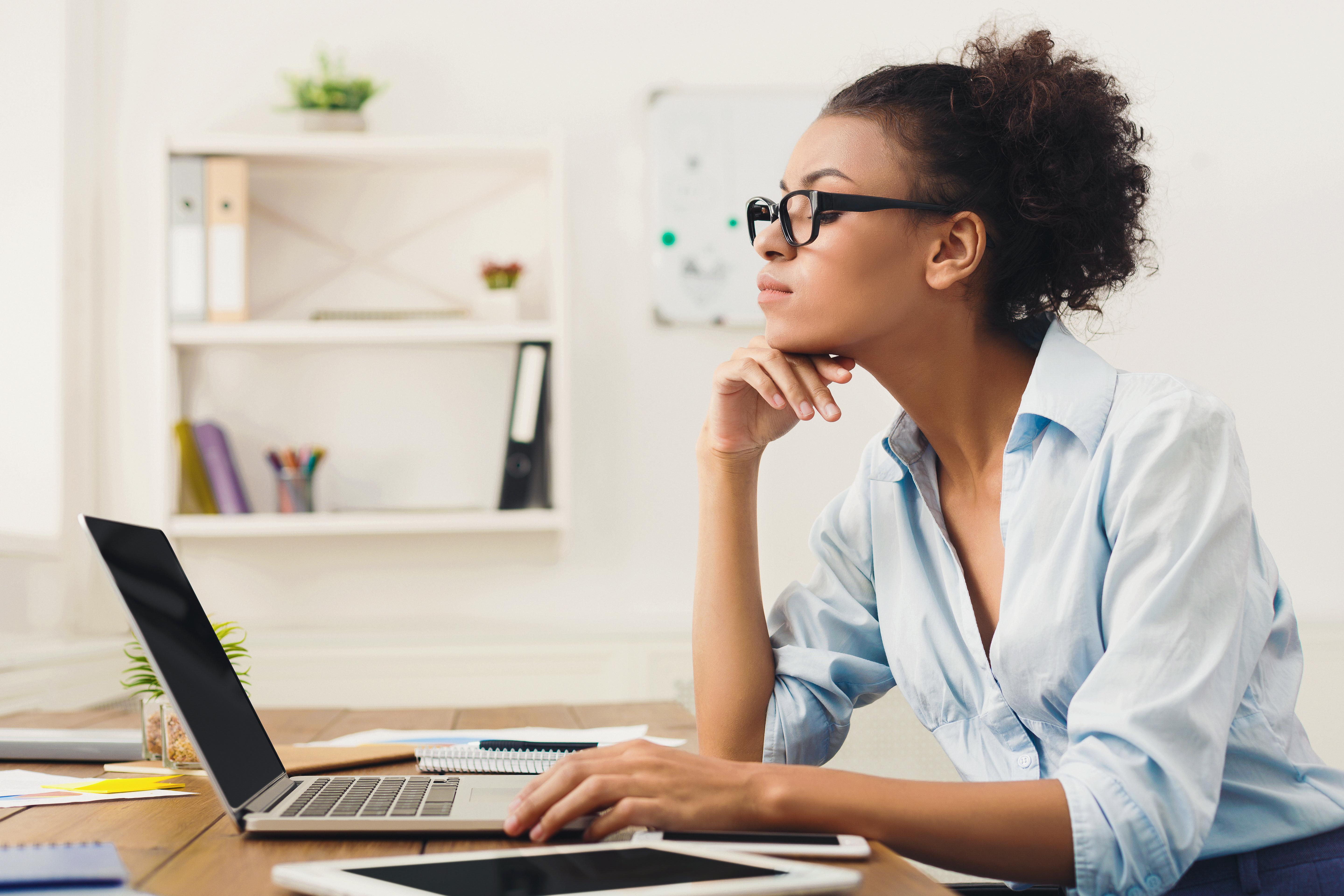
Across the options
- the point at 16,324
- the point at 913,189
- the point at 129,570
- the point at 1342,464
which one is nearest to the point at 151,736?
the point at 129,570

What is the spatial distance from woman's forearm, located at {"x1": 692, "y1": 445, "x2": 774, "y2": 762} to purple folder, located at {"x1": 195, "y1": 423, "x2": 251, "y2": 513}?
1.57 meters

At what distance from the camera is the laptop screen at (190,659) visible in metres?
0.72

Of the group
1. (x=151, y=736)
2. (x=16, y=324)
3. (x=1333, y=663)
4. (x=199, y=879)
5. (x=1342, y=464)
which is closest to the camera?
(x=199, y=879)

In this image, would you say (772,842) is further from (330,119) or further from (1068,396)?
(330,119)

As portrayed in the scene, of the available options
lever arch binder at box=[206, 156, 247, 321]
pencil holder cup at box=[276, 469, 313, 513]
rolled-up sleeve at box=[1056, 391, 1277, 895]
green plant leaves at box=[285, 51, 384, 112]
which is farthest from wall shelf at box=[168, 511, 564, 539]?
rolled-up sleeve at box=[1056, 391, 1277, 895]

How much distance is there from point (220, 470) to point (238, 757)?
1800 millimetres

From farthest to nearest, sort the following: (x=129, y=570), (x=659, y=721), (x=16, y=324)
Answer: (x=16, y=324), (x=659, y=721), (x=129, y=570)

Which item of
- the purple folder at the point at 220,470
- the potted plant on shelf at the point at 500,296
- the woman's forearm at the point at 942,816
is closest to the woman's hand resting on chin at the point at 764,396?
the woman's forearm at the point at 942,816

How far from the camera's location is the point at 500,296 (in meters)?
2.49

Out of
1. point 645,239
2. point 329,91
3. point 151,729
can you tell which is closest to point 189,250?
point 329,91

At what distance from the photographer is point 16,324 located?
236cm

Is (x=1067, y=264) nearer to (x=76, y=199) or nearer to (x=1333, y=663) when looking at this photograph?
(x=1333, y=663)

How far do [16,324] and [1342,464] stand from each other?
3208 millimetres

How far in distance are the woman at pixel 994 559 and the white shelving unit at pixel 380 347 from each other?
1440 mm
